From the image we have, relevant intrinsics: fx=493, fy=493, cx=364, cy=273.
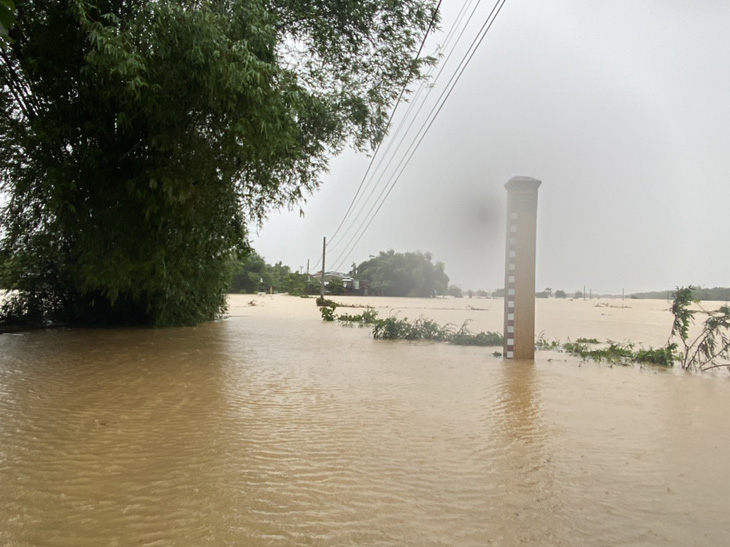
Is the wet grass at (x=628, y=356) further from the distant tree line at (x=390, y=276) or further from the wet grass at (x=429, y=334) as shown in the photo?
the distant tree line at (x=390, y=276)

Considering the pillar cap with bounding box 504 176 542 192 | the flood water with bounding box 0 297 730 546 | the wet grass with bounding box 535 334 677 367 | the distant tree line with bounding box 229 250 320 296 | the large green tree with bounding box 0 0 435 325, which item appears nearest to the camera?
the flood water with bounding box 0 297 730 546

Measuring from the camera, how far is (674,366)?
941 centimetres

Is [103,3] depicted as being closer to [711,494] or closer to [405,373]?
[405,373]

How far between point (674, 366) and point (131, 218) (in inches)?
404

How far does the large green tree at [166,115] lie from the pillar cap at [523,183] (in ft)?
12.7

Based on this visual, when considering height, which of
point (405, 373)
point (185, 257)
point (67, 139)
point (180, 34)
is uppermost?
point (180, 34)

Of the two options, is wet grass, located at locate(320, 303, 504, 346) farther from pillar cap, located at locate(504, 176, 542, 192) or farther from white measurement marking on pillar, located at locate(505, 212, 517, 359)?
pillar cap, located at locate(504, 176, 542, 192)

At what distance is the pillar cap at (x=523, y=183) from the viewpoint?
8969mm

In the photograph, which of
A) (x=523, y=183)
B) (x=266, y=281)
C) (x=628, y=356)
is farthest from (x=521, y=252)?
(x=266, y=281)

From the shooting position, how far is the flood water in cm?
258

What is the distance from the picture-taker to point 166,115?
23.7ft

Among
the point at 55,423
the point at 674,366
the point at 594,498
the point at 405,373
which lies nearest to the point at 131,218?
the point at 55,423

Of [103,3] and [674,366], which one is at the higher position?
[103,3]

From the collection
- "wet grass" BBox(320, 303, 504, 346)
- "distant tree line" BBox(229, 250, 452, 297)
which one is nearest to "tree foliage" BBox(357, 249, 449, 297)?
"distant tree line" BBox(229, 250, 452, 297)
